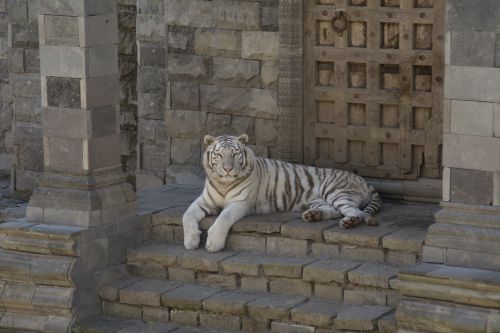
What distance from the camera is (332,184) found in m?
12.7

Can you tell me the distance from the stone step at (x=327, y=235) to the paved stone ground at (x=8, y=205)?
1500mm

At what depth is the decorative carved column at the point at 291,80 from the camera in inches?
518

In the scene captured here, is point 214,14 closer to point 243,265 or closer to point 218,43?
point 218,43

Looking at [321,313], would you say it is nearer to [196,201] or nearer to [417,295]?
[417,295]

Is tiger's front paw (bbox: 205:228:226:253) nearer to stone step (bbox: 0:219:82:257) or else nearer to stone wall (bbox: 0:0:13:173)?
stone step (bbox: 0:219:82:257)

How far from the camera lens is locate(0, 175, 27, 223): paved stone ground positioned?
13.4m

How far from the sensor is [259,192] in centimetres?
1263

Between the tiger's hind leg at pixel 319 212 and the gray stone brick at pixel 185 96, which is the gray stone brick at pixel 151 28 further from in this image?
the tiger's hind leg at pixel 319 212

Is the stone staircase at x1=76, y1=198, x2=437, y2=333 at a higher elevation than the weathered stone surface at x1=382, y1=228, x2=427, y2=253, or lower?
lower

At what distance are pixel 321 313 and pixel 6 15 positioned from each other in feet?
22.6

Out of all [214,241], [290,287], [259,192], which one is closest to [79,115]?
[214,241]

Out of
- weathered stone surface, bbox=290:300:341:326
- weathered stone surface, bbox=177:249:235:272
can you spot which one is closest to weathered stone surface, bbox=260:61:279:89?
weathered stone surface, bbox=177:249:235:272

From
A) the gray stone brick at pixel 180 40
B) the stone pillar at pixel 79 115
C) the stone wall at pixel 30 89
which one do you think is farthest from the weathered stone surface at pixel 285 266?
the stone wall at pixel 30 89

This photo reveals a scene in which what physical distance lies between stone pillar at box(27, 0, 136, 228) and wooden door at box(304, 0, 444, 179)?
1.93 metres
